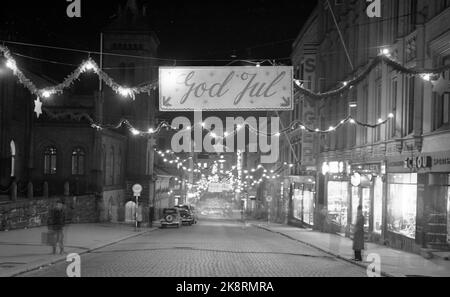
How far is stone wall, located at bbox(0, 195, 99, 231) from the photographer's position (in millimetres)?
29062

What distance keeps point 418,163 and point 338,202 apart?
13.8m

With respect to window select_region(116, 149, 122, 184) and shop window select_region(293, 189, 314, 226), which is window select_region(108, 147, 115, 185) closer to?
window select_region(116, 149, 122, 184)

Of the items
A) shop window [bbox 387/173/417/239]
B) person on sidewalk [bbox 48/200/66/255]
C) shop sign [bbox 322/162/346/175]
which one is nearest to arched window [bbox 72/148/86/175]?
shop sign [bbox 322/162/346/175]

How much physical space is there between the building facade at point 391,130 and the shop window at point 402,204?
0.04 m

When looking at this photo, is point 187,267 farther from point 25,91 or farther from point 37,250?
point 25,91

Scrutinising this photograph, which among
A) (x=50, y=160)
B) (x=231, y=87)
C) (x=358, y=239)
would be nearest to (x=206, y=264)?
(x=231, y=87)

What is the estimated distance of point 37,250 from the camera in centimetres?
2070

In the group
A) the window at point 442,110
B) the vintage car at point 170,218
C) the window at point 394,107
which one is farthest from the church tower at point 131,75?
the window at point 442,110

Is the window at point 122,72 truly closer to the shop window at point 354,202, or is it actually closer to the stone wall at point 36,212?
the stone wall at point 36,212

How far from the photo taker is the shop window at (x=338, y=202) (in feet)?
109

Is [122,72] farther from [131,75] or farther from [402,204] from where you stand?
[402,204]

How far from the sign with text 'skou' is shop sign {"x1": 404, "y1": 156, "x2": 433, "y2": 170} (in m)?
6.30
